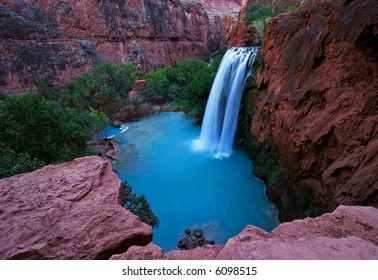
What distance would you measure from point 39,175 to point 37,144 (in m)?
5.83

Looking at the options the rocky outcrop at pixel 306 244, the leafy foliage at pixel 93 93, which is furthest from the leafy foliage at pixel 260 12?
the rocky outcrop at pixel 306 244

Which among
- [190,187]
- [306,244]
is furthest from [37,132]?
[306,244]

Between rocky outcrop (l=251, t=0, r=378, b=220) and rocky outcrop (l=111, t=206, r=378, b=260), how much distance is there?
7.48 ft

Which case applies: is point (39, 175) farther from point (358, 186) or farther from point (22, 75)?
point (22, 75)

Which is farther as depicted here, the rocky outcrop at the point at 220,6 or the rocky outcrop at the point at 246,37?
the rocky outcrop at the point at 220,6

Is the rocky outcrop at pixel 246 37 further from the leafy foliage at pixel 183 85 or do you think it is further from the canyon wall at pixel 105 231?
the canyon wall at pixel 105 231

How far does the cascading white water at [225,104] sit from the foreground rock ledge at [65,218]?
36.3ft

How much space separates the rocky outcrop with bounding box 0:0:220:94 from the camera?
70.8 ft

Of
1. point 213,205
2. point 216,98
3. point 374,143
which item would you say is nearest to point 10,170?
point 213,205

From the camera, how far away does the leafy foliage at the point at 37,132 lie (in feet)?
24.6

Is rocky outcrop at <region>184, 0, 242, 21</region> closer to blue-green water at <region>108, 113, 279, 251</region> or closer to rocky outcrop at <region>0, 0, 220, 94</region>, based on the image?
rocky outcrop at <region>0, 0, 220, 94</region>

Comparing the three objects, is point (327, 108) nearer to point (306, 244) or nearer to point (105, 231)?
Answer: point (306, 244)

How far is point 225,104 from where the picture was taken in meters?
15.1

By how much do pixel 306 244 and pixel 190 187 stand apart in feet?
30.4
